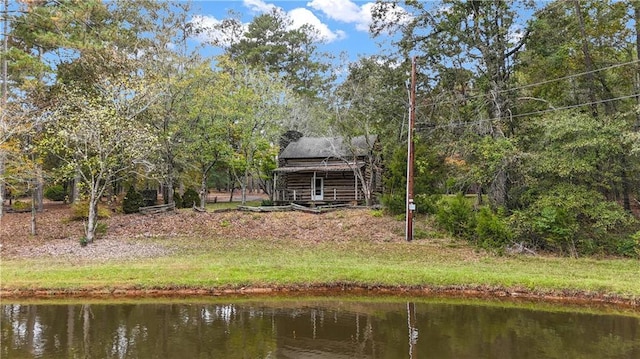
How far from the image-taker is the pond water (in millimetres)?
7359

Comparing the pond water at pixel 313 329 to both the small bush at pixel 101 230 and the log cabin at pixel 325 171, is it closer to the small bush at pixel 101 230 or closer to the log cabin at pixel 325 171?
the small bush at pixel 101 230

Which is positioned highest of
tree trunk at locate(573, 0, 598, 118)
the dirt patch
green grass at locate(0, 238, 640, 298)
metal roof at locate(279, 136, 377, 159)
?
tree trunk at locate(573, 0, 598, 118)

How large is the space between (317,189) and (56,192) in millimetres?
Answer: 21848

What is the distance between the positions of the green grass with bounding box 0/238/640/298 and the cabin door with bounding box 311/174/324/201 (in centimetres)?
1437

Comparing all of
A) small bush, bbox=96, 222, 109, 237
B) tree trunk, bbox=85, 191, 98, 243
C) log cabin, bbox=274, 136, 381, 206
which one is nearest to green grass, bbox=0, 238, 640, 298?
tree trunk, bbox=85, 191, 98, 243

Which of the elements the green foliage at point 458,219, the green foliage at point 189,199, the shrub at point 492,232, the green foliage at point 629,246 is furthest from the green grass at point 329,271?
the green foliage at point 189,199

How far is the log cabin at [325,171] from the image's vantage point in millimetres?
30000

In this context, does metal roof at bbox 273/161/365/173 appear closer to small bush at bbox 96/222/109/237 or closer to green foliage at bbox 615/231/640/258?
small bush at bbox 96/222/109/237

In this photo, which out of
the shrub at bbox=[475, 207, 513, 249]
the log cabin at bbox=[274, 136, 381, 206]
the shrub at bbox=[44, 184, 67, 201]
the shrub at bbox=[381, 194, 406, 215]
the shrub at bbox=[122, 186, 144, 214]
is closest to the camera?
the shrub at bbox=[475, 207, 513, 249]

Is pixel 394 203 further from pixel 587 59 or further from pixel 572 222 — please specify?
pixel 587 59

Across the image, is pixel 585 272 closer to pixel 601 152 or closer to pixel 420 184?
pixel 601 152

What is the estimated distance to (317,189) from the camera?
1278 inches

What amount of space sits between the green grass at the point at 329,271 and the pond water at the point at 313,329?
127cm

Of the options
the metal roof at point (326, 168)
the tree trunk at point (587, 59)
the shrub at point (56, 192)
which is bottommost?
the shrub at point (56, 192)
